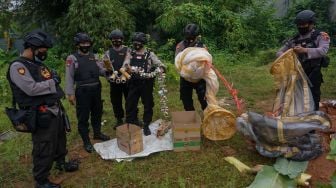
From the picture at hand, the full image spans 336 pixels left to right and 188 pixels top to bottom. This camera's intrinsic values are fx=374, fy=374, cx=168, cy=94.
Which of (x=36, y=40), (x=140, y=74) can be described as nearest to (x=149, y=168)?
(x=140, y=74)

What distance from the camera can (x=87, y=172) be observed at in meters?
5.01

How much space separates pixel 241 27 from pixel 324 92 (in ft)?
18.1

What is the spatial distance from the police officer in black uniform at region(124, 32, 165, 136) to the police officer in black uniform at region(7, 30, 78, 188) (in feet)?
4.71

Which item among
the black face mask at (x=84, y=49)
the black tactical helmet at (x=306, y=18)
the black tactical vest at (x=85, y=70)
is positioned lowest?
the black tactical vest at (x=85, y=70)

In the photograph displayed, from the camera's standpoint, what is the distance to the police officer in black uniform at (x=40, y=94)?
4.05m

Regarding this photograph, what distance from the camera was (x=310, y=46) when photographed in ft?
17.1

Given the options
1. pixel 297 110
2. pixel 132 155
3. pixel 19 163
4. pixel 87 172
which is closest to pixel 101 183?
pixel 87 172

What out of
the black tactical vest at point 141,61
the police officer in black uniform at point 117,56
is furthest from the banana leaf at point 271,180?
the police officer in black uniform at point 117,56

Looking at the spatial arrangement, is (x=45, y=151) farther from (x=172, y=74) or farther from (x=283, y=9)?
(x=283, y=9)

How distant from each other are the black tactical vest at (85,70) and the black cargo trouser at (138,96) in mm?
683

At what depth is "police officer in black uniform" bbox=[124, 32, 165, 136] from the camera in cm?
558

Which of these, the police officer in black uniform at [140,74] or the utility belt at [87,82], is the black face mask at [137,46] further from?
the utility belt at [87,82]

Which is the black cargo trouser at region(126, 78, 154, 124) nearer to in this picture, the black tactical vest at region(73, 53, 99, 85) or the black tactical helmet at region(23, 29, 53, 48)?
the black tactical vest at region(73, 53, 99, 85)

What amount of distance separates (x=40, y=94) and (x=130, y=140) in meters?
1.52
